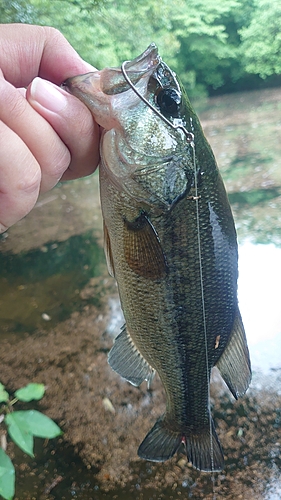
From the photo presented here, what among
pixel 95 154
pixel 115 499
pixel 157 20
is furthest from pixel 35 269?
pixel 157 20

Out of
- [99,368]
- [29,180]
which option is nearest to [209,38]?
[99,368]

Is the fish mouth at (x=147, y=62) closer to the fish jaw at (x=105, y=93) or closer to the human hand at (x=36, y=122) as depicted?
the fish jaw at (x=105, y=93)

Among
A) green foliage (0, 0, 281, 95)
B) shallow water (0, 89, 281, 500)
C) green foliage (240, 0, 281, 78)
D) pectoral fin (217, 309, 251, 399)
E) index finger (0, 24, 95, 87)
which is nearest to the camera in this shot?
index finger (0, 24, 95, 87)

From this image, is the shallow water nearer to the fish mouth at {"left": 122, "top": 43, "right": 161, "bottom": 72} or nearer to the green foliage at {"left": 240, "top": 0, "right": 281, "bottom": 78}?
the fish mouth at {"left": 122, "top": 43, "right": 161, "bottom": 72}

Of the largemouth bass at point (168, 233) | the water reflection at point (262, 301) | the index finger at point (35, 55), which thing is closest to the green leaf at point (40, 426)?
the largemouth bass at point (168, 233)

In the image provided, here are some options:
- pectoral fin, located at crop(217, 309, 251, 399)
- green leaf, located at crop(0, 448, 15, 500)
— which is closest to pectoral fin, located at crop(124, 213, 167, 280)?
pectoral fin, located at crop(217, 309, 251, 399)

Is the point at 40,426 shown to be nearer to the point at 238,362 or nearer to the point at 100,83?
the point at 238,362
